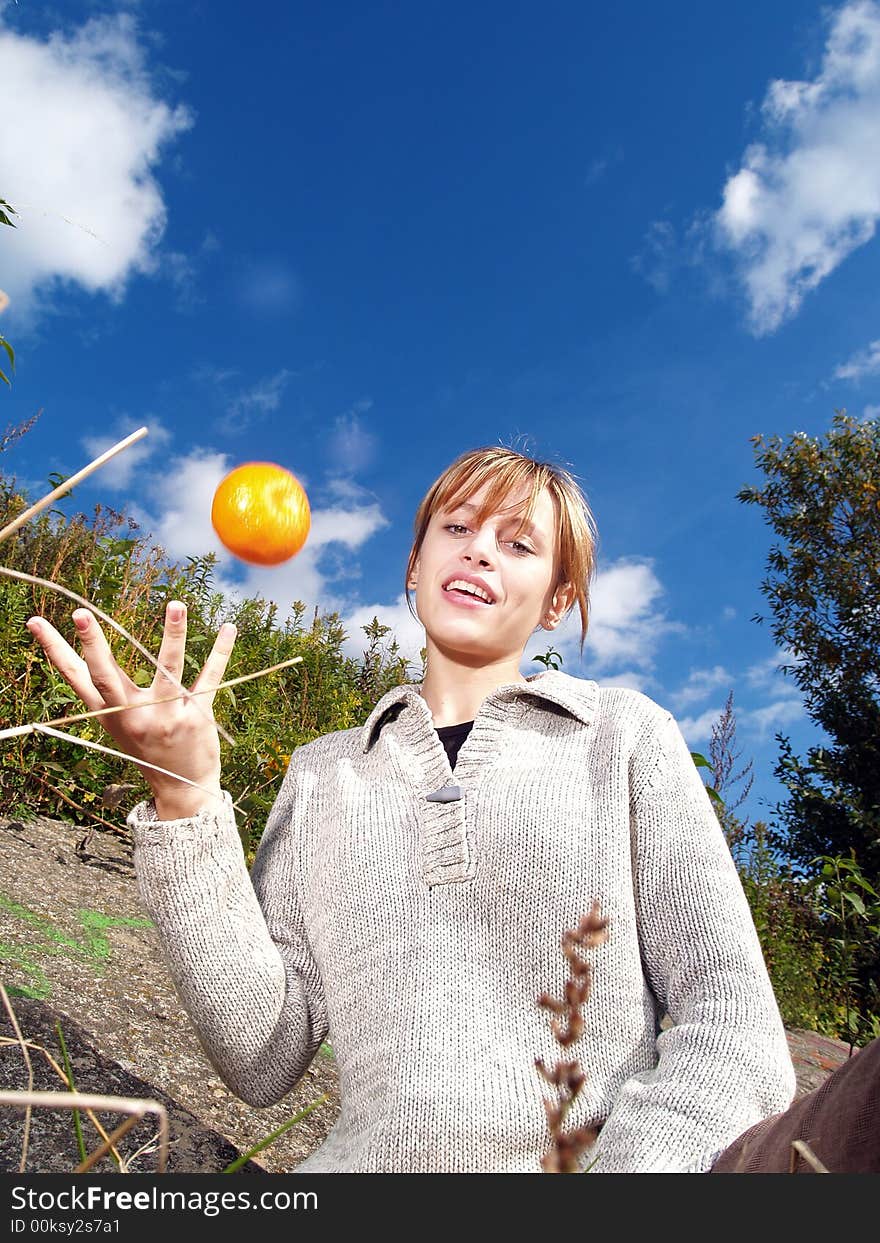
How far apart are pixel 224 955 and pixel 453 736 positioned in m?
0.64

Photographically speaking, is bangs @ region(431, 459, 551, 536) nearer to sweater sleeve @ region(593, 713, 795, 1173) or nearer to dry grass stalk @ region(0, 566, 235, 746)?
sweater sleeve @ region(593, 713, 795, 1173)

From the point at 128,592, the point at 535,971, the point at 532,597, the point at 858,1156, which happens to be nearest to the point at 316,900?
the point at 535,971

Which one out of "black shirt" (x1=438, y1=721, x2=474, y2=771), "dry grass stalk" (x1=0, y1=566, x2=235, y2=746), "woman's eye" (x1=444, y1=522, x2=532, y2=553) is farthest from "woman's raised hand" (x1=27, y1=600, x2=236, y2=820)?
"woman's eye" (x1=444, y1=522, x2=532, y2=553)

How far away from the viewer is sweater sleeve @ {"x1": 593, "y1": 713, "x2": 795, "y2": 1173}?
130 centimetres

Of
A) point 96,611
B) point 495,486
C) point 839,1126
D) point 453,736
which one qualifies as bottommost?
point 839,1126

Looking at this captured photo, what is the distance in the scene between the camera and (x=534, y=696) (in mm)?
1951

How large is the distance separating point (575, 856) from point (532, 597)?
615 millimetres

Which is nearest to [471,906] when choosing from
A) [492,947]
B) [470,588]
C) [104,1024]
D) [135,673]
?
[492,947]

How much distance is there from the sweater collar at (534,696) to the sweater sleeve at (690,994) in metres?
0.17

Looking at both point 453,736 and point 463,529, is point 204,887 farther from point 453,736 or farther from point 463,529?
point 463,529

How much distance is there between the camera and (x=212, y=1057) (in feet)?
5.72

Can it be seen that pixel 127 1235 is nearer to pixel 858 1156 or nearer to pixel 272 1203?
pixel 272 1203

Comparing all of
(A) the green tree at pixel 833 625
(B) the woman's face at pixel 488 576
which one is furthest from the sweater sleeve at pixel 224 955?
(A) the green tree at pixel 833 625

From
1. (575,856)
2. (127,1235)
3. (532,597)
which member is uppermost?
(532,597)
